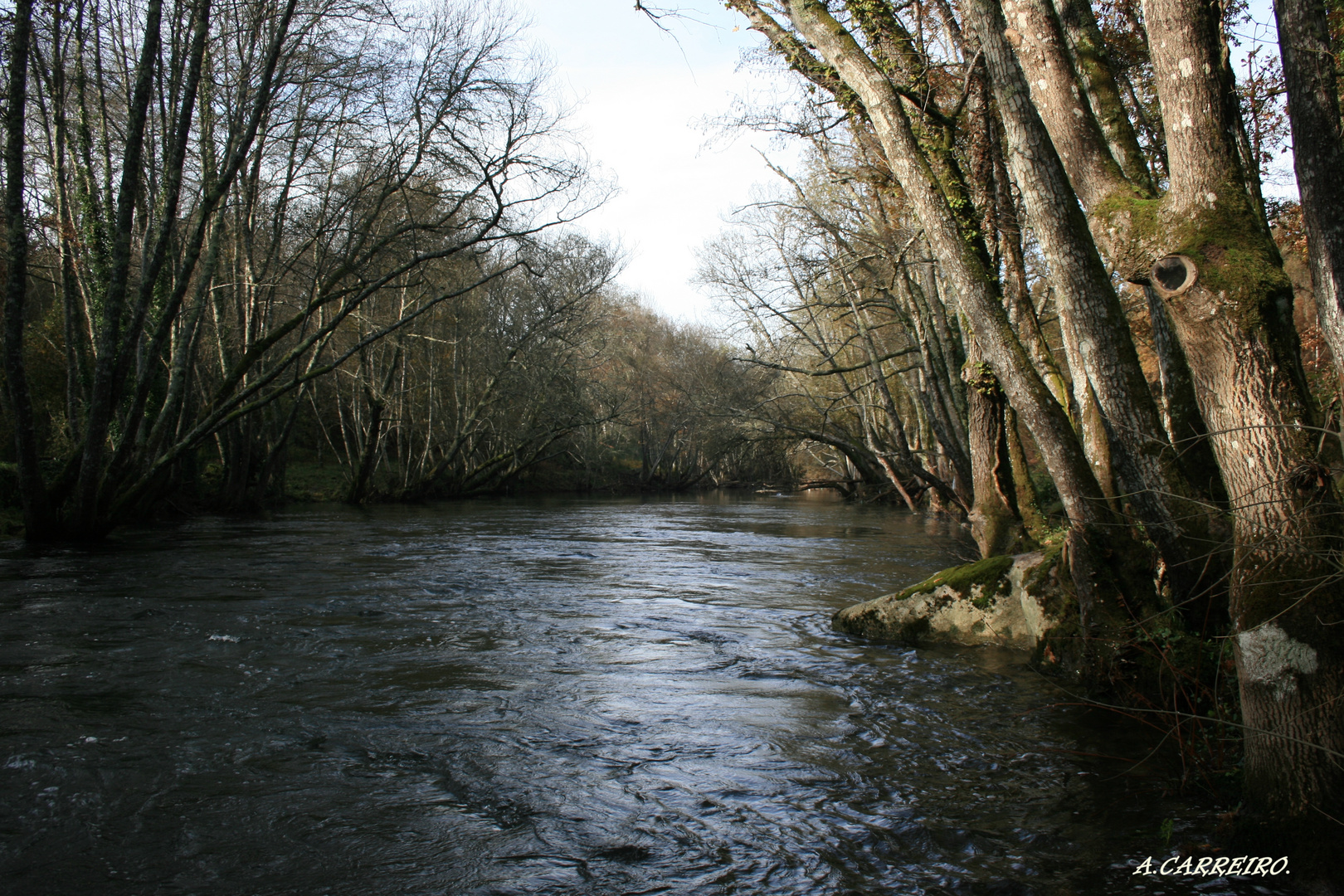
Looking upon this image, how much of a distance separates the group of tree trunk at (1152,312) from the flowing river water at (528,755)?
881 millimetres

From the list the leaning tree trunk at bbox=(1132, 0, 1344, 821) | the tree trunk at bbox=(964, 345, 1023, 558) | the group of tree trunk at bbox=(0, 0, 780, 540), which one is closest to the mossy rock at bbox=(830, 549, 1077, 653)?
the tree trunk at bbox=(964, 345, 1023, 558)

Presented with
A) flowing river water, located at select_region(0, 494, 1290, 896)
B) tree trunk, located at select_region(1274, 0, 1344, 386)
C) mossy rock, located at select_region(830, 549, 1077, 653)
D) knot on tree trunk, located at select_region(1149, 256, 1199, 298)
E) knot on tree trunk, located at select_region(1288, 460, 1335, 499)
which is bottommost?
flowing river water, located at select_region(0, 494, 1290, 896)

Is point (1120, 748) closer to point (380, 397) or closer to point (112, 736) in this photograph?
point (112, 736)

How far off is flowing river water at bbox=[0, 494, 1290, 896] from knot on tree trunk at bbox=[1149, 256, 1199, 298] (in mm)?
2255

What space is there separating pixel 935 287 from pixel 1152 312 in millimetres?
7750

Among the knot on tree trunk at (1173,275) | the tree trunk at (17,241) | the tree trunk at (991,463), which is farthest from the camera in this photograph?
the tree trunk at (991,463)

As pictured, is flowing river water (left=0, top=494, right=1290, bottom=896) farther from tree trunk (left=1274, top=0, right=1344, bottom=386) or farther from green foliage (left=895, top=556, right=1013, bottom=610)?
tree trunk (left=1274, top=0, right=1344, bottom=386)

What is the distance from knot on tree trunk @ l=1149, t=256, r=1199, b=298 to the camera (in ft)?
10.8

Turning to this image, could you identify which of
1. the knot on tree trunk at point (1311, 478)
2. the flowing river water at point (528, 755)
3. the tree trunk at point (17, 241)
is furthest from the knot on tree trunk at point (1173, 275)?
the tree trunk at point (17, 241)

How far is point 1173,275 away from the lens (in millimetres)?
3377

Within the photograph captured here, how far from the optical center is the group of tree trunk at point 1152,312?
3.08m

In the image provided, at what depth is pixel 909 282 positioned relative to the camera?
1552 centimetres

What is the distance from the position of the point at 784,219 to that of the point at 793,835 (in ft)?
56.5

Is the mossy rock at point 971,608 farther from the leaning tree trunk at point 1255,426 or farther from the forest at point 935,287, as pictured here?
the leaning tree trunk at point 1255,426
